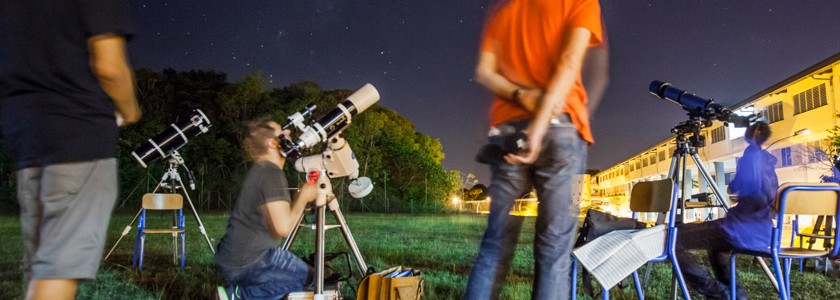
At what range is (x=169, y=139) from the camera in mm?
5414

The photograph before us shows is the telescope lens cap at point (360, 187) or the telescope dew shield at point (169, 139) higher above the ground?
the telescope dew shield at point (169, 139)

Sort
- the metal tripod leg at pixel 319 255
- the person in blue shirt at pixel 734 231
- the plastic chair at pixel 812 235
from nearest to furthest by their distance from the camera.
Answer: the metal tripod leg at pixel 319 255
the person in blue shirt at pixel 734 231
the plastic chair at pixel 812 235

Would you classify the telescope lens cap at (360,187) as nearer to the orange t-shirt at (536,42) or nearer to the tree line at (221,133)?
the orange t-shirt at (536,42)

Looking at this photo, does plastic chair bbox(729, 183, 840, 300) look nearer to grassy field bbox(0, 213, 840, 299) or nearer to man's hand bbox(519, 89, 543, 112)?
grassy field bbox(0, 213, 840, 299)

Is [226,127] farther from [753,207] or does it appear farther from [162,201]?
[753,207]

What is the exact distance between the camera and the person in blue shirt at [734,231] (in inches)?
126

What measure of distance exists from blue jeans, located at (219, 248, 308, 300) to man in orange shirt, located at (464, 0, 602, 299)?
131cm

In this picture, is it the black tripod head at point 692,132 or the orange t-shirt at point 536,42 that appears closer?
the orange t-shirt at point 536,42

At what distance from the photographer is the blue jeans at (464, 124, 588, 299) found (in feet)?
6.11

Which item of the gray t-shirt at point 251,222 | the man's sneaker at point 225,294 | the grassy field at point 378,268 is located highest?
the gray t-shirt at point 251,222

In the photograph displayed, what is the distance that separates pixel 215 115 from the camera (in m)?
25.6

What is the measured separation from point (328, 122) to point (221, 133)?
23.9m

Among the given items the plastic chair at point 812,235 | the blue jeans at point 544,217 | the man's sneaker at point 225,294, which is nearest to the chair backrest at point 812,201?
the plastic chair at point 812,235

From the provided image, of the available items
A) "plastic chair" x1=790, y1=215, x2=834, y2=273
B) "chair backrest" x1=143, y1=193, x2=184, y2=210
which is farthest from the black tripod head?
"chair backrest" x1=143, y1=193, x2=184, y2=210
